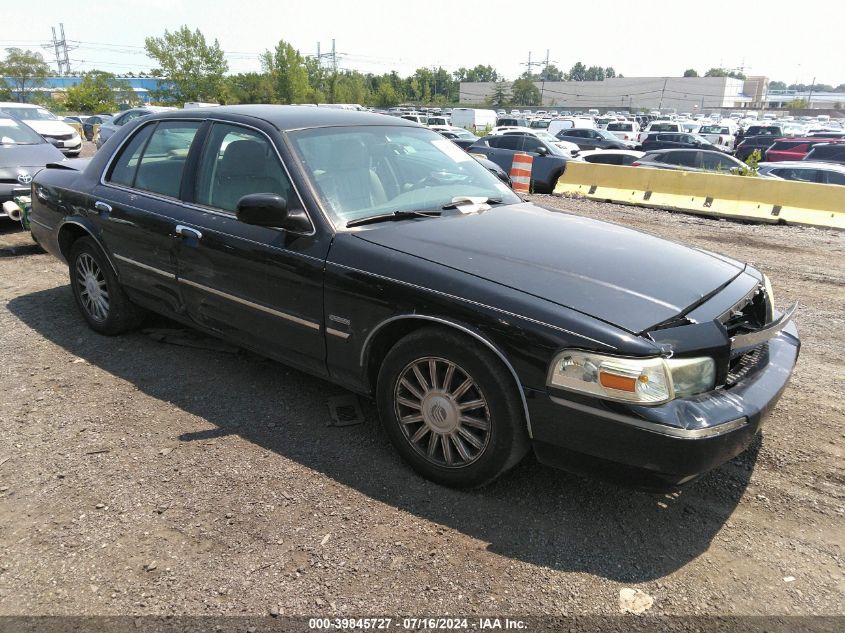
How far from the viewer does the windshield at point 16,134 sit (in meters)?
8.90

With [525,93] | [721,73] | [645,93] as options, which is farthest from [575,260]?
[721,73]

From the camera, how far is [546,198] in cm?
1330

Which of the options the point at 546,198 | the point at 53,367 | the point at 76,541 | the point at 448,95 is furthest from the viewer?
the point at 448,95

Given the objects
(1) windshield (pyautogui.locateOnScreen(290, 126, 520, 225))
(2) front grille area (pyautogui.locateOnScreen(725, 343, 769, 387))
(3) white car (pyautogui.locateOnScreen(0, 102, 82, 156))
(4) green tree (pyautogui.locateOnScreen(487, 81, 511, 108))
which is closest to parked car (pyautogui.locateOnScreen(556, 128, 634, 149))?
(3) white car (pyautogui.locateOnScreen(0, 102, 82, 156))

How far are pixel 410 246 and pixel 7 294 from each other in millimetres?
4866

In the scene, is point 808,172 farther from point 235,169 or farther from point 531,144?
point 235,169

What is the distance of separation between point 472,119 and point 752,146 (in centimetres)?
2037

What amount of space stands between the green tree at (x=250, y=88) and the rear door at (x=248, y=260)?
6726 centimetres

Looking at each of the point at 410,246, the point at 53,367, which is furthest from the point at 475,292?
the point at 53,367

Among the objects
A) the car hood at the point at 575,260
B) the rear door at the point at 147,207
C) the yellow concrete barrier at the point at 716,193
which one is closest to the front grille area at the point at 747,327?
the car hood at the point at 575,260

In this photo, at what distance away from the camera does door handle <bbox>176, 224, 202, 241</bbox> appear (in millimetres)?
3773

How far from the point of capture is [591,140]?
25.6 m

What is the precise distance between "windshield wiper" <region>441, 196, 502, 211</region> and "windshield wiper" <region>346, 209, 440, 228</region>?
157mm

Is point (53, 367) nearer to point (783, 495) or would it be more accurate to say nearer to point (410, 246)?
point (410, 246)
